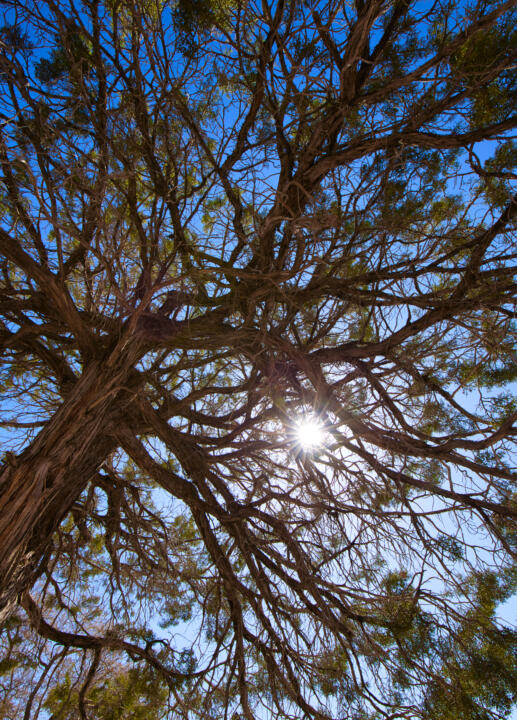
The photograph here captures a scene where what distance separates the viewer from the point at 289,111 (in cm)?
199

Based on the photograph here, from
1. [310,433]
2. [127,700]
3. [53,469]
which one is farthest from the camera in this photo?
[127,700]

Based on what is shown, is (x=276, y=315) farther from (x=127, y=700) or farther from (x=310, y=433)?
(x=127, y=700)

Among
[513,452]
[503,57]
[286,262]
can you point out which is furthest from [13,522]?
[503,57]

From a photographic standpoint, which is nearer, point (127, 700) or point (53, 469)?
point (53, 469)

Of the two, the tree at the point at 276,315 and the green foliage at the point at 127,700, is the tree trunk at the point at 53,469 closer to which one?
the tree at the point at 276,315

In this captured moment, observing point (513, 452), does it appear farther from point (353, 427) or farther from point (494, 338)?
point (353, 427)

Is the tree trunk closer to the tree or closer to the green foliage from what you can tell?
the tree

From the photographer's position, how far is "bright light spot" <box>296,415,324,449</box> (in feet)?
6.87

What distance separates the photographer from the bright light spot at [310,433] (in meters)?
2.09

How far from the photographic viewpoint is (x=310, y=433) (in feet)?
7.01

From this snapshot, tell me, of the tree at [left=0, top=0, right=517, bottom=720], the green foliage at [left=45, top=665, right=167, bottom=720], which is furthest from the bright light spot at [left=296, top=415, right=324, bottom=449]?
the green foliage at [left=45, top=665, right=167, bottom=720]

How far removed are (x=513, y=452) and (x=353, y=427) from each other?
31.8 inches

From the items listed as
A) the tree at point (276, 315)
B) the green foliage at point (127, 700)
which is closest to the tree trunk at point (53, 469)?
the tree at point (276, 315)

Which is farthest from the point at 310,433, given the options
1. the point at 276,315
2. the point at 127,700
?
the point at 127,700
